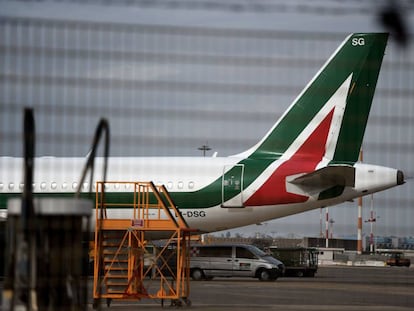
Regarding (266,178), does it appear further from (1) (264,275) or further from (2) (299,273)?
(2) (299,273)

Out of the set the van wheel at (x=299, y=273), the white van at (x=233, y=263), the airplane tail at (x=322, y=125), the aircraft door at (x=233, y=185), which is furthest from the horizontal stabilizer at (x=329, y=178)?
the van wheel at (x=299, y=273)

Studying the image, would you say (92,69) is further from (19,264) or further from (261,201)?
(261,201)

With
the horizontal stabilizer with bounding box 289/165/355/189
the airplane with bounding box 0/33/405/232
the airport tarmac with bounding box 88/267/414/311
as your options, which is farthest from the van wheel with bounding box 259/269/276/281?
the airport tarmac with bounding box 88/267/414/311

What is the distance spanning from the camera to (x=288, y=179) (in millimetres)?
27562

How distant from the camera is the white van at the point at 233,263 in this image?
104ft

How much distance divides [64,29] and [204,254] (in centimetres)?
2440

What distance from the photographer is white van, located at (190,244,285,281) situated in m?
31.5

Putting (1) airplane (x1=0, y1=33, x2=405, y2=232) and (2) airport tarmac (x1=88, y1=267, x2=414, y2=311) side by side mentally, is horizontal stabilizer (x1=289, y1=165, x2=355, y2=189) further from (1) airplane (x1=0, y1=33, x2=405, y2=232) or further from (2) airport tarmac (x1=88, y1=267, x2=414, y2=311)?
(2) airport tarmac (x1=88, y1=267, x2=414, y2=311)

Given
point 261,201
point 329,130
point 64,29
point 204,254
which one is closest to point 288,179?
point 261,201

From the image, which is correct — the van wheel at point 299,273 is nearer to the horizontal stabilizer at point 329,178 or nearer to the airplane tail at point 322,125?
the airplane tail at point 322,125

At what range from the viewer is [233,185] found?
27969 mm

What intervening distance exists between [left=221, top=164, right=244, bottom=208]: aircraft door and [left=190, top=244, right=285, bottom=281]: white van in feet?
13.1

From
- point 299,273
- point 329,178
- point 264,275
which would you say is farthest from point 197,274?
point 299,273

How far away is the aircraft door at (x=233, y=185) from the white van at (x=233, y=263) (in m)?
3.98
